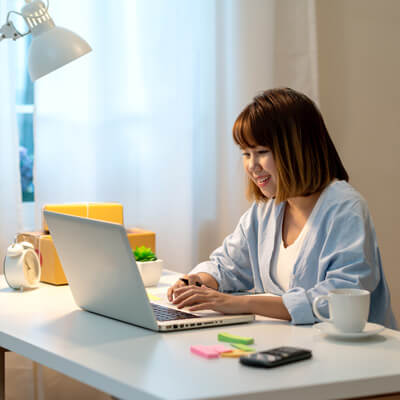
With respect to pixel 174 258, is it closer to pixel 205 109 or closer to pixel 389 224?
pixel 205 109

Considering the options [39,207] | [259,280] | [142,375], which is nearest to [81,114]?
[39,207]

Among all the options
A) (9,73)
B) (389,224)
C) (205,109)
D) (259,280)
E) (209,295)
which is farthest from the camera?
(389,224)

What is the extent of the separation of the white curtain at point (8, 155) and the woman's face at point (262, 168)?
83 cm

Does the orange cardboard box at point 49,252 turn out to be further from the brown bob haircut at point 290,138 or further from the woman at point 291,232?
the brown bob haircut at point 290,138

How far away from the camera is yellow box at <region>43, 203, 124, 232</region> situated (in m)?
1.74

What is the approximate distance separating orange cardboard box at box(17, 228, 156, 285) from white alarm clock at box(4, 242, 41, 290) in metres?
0.04

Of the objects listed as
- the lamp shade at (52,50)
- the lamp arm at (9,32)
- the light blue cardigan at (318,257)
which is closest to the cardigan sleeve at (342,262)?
the light blue cardigan at (318,257)

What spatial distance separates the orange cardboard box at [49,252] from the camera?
1621 millimetres

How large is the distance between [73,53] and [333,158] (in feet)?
2.17

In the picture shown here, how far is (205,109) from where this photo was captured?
7.30 feet

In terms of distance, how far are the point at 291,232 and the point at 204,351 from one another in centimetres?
61

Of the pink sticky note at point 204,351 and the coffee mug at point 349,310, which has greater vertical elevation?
the coffee mug at point 349,310

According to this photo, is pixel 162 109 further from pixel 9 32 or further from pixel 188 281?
pixel 188 281

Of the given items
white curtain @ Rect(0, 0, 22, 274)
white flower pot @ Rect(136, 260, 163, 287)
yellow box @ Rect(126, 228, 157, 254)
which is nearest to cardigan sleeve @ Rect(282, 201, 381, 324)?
white flower pot @ Rect(136, 260, 163, 287)
